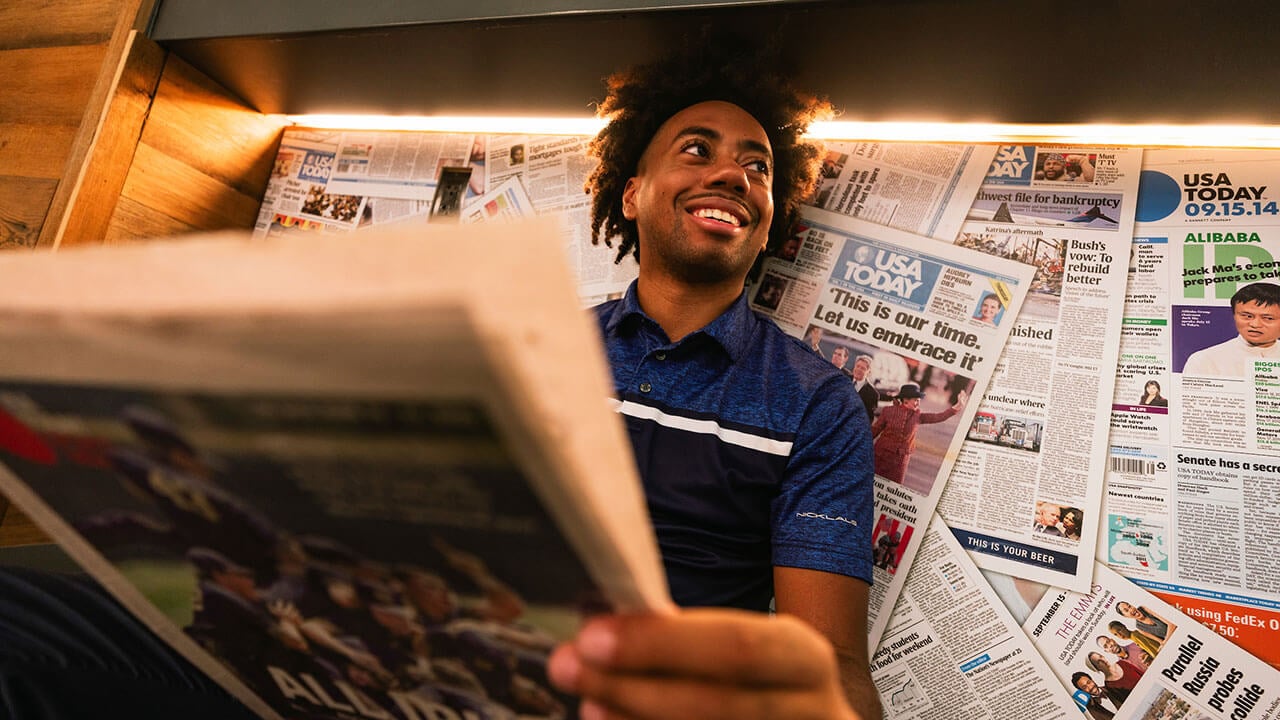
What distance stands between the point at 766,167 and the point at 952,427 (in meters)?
0.48

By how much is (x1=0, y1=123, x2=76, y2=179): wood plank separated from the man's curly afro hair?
0.92 meters

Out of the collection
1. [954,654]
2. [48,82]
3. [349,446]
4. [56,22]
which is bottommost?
[954,654]

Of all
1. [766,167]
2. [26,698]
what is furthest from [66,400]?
[766,167]

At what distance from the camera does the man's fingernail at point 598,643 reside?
0.26 meters

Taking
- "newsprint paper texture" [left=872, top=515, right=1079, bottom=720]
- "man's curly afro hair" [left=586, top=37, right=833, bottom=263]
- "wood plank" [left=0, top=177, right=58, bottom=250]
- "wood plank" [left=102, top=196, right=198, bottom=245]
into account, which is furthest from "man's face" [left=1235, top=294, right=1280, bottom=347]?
"wood plank" [left=0, top=177, right=58, bottom=250]

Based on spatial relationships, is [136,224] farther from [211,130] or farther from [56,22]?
[56,22]

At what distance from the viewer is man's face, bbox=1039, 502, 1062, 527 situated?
2.92ft

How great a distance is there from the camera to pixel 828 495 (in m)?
0.73

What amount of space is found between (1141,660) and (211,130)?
178cm

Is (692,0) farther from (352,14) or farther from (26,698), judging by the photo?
(26,698)

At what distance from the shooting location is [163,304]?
0.60 feet

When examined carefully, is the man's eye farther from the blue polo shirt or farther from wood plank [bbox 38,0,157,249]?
wood plank [bbox 38,0,157,249]

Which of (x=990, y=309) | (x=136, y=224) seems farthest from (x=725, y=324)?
(x=136, y=224)

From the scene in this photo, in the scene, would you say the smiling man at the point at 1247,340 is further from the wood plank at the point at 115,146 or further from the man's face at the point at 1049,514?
the wood plank at the point at 115,146
